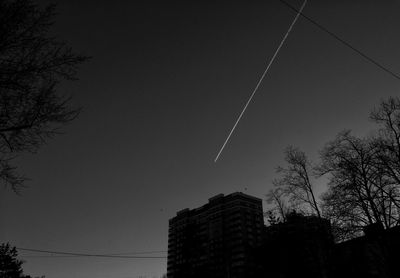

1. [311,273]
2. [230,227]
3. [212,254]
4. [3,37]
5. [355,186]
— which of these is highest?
[230,227]

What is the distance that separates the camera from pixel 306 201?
18312 millimetres

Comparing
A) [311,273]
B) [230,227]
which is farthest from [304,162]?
[230,227]

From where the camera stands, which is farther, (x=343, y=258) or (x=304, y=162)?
(x=343, y=258)

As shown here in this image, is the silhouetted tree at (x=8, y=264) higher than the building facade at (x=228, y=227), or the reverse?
the building facade at (x=228, y=227)

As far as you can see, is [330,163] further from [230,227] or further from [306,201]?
[230,227]

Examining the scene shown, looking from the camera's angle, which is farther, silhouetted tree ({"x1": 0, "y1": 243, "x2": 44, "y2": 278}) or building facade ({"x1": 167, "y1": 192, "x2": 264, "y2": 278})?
building facade ({"x1": 167, "y1": 192, "x2": 264, "y2": 278})

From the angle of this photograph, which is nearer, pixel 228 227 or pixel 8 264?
pixel 8 264

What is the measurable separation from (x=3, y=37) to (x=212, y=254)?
133698 millimetres

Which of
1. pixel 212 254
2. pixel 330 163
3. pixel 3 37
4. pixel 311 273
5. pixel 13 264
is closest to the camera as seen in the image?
pixel 3 37

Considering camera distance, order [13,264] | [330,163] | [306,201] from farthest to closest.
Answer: [13,264] → [306,201] → [330,163]

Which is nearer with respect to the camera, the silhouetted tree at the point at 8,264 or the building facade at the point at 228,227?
the silhouetted tree at the point at 8,264

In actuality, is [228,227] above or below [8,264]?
above

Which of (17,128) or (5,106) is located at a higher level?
(5,106)

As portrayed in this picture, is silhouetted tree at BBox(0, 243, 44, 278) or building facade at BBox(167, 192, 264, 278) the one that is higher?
building facade at BBox(167, 192, 264, 278)
